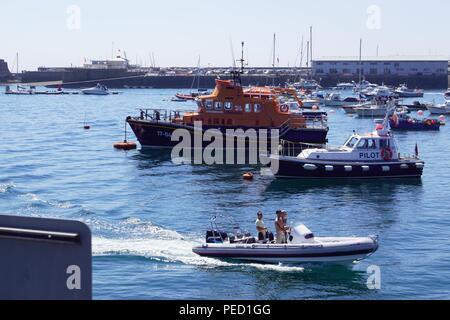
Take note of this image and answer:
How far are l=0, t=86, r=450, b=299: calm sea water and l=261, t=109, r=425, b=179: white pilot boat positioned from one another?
71 cm

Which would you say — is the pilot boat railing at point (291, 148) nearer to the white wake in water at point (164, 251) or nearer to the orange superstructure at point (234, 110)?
the orange superstructure at point (234, 110)

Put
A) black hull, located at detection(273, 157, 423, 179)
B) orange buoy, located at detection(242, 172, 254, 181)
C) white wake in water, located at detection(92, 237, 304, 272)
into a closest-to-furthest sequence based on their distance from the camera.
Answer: white wake in water, located at detection(92, 237, 304, 272) → black hull, located at detection(273, 157, 423, 179) → orange buoy, located at detection(242, 172, 254, 181)

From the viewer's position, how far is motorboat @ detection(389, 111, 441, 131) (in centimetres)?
8169

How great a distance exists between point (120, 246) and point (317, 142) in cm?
3270

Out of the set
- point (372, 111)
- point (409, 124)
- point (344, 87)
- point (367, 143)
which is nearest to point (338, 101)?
point (372, 111)

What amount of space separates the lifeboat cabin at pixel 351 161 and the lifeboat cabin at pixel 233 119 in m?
12.4

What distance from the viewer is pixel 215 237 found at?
26.6 metres

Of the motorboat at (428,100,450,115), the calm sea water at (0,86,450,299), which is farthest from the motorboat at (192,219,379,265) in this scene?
the motorboat at (428,100,450,115)

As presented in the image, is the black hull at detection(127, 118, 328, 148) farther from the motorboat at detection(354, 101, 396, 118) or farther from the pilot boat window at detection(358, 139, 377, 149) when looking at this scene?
the motorboat at detection(354, 101, 396, 118)

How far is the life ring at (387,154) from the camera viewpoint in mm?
44844

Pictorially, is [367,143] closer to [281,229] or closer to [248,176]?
[248,176]

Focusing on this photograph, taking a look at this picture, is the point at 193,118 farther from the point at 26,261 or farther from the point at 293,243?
the point at 26,261

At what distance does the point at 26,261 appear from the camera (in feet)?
13.0

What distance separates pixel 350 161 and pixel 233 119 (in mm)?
14260
